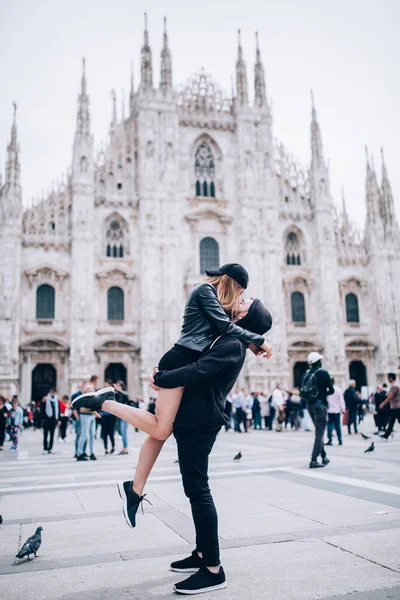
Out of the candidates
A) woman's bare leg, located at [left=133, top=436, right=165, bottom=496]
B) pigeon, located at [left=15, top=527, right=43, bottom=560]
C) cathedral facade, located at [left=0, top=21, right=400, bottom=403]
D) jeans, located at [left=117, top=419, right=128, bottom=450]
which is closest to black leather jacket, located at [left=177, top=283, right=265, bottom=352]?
woman's bare leg, located at [left=133, top=436, right=165, bottom=496]

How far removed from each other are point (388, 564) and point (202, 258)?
105ft

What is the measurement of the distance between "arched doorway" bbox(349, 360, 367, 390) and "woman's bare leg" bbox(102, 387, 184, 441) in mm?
34548

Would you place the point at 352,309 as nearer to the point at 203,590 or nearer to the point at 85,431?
the point at 85,431

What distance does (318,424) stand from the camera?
27.3ft

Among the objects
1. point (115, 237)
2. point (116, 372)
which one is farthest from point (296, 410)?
point (115, 237)

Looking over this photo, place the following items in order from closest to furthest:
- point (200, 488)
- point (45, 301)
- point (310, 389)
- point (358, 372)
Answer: point (200, 488), point (310, 389), point (45, 301), point (358, 372)

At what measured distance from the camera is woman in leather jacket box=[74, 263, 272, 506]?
347cm

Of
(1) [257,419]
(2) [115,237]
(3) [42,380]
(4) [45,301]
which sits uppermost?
(2) [115,237]

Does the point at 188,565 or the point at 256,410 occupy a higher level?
the point at 256,410

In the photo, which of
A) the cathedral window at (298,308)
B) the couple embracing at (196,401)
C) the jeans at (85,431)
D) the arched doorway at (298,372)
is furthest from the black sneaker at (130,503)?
the cathedral window at (298,308)

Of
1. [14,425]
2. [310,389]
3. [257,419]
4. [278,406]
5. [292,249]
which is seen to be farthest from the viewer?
[292,249]

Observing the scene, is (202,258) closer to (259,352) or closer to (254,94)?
(254,94)

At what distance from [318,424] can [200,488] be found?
529 centimetres

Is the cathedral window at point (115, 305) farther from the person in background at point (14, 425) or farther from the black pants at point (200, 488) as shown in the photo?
the black pants at point (200, 488)
